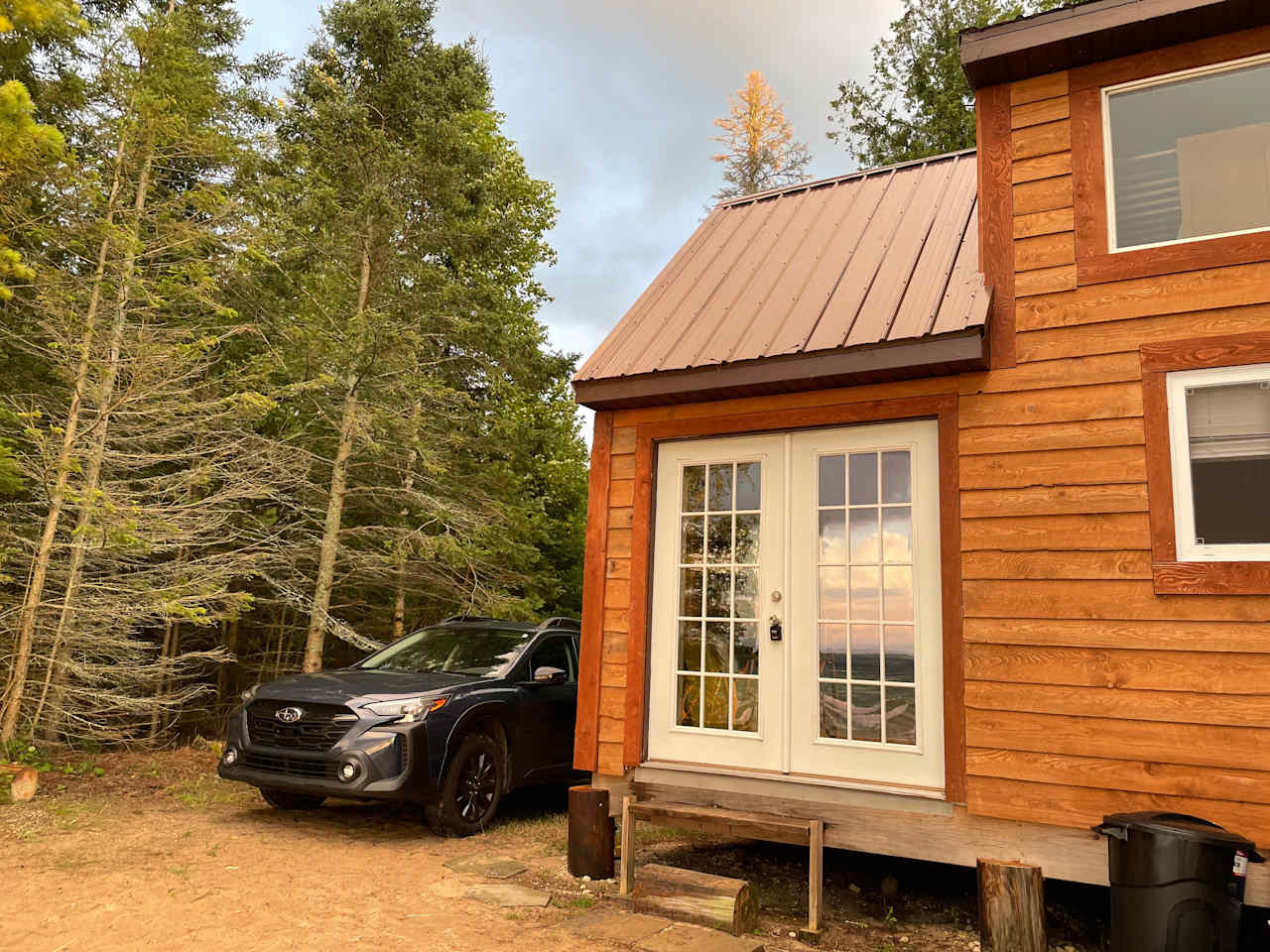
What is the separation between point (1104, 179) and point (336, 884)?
6.12m

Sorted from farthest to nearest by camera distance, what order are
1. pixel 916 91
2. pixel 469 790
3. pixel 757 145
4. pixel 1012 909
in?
pixel 757 145 < pixel 916 91 < pixel 469 790 < pixel 1012 909

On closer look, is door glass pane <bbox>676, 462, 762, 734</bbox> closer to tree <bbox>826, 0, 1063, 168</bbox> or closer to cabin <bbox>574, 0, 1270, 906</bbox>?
cabin <bbox>574, 0, 1270, 906</bbox>

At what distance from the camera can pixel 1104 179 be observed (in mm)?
4832

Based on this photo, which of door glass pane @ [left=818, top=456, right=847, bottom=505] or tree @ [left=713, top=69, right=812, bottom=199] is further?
tree @ [left=713, top=69, right=812, bottom=199]

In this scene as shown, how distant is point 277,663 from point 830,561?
1047cm

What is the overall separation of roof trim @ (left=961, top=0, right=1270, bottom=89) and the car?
551 cm

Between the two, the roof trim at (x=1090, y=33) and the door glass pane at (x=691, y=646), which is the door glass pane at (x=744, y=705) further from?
the roof trim at (x=1090, y=33)

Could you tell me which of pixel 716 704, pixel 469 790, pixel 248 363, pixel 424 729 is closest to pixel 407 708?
pixel 424 729

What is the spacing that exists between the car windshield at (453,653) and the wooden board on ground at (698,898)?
8.63ft

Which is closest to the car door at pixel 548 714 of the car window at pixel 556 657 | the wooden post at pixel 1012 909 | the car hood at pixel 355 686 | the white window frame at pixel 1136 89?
the car window at pixel 556 657

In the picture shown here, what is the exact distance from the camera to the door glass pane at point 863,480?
513cm

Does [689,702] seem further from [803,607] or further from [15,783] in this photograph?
[15,783]

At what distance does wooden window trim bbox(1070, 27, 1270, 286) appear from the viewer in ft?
14.6

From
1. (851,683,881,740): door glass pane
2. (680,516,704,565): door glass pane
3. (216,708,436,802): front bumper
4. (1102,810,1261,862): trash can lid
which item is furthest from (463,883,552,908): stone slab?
(1102,810,1261,862): trash can lid
